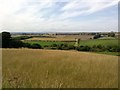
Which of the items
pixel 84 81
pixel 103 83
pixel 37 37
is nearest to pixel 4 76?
pixel 84 81

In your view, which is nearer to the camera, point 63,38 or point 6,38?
point 6,38

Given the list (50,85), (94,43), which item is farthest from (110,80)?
(94,43)

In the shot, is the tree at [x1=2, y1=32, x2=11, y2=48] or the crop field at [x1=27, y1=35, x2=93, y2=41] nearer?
the tree at [x1=2, y1=32, x2=11, y2=48]

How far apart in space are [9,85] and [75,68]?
8.43 ft

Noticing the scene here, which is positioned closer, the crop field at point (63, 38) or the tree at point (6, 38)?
the tree at point (6, 38)

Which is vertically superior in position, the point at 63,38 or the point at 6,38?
the point at 6,38

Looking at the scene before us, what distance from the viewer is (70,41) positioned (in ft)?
116

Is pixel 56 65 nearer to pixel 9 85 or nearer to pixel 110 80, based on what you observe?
pixel 110 80

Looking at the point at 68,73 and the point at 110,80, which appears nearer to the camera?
the point at 110,80

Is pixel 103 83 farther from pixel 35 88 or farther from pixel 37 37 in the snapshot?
pixel 37 37

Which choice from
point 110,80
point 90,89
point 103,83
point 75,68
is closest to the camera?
point 90,89

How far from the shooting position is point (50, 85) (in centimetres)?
406

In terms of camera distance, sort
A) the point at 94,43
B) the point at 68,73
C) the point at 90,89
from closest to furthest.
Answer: the point at 90,89, the point at 68,73, the point at 94,43

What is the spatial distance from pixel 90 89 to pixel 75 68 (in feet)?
6.45
